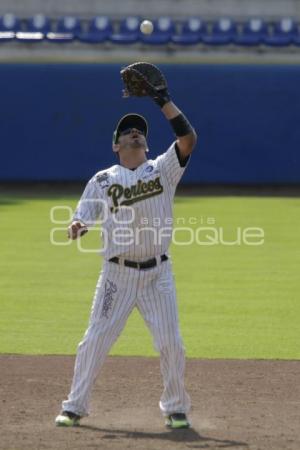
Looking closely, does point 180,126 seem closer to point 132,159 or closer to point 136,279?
point 132,159

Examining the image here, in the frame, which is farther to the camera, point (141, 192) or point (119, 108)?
point (119, 108)

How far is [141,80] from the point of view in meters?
5.58

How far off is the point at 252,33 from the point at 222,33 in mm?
646

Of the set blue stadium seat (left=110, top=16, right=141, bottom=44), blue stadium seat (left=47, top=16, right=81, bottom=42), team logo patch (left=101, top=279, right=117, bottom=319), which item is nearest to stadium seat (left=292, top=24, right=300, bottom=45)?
blue stadium seat (left=110, top=16, right=141, bottom=44)

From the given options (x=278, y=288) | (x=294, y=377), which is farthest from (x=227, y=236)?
(x=294, y=377)

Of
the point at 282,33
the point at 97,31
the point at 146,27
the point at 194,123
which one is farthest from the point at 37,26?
the point at 282,33

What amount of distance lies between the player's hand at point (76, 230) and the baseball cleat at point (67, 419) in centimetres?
94

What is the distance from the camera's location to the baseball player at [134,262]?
18.6ft

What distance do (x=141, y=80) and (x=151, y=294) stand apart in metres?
1.11

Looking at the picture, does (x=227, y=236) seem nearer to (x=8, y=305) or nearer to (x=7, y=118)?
(x=8, y=305)

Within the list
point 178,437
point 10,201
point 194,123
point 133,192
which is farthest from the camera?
point 194,123

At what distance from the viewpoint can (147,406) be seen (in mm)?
6250

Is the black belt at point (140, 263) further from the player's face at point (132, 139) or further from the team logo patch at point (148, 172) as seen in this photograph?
the player's face at point (132, 139)

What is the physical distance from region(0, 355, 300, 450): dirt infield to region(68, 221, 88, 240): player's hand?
3.32 ft
